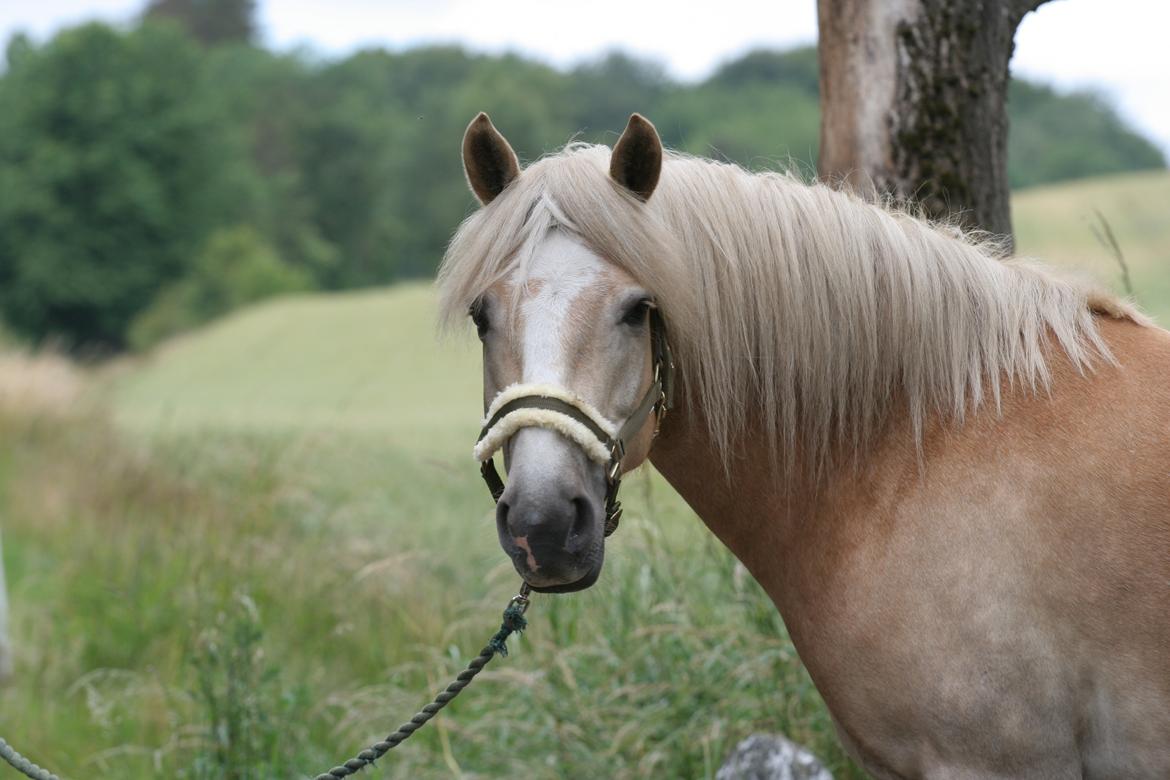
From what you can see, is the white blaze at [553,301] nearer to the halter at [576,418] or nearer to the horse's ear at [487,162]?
the halter at [576,418]

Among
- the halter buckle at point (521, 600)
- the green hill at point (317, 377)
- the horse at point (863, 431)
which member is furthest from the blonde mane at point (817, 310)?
the green hill at point (317, 377)

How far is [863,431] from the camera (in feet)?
8.48

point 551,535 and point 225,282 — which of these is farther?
point 225,282

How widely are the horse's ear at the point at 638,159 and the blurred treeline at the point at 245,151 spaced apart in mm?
30657

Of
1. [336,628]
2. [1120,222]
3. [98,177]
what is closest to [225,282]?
[98,177]

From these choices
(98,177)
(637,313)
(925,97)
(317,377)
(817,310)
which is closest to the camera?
(637,313)

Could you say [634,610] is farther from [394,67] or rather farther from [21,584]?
[394,67]

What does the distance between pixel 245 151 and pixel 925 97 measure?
57.4 meters

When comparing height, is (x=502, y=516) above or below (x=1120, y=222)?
above

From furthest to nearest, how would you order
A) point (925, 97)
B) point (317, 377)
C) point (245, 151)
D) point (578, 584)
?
point (245, 151), point (317, 377), point (925, 97), point (578, 584)

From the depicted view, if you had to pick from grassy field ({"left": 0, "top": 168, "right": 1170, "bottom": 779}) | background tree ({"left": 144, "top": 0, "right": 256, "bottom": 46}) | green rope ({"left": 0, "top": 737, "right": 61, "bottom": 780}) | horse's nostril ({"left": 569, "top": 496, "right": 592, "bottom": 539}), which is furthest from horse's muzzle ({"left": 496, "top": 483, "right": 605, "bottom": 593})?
background tree ({"left": 144, "top": 0, "right": 256, "bottom": 46})

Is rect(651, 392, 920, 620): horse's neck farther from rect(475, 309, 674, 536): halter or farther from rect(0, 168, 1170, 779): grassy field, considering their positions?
rect(0, 168, 1170, 779): grassy field

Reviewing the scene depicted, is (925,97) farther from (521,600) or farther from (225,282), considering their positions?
(225,282)

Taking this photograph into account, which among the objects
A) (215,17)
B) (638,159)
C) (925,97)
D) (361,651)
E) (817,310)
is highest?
(215,17)
